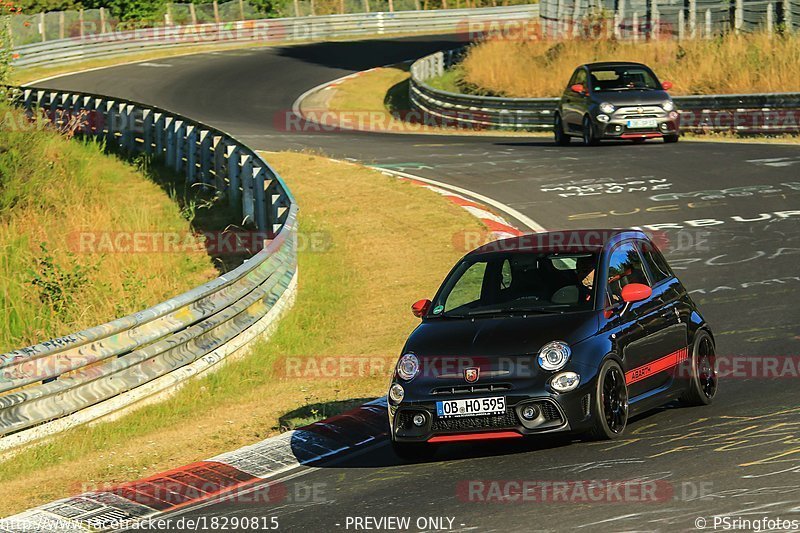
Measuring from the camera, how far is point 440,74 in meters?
43.9

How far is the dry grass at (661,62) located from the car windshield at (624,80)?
15.2 feet

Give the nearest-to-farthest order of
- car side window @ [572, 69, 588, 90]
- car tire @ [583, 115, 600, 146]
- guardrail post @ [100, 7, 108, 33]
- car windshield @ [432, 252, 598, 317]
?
1. car windshield @ [432, 252, 598, 317]
2. car tire @ [583, 115, 600, 146]
3. car side window @ [572, 69, 588, 90]
4. guardrail post @ [100, 7, 108, 33]

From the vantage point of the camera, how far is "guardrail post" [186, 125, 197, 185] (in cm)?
2459

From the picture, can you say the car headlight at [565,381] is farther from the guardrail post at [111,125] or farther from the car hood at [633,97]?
the guardrail post at [111,125]

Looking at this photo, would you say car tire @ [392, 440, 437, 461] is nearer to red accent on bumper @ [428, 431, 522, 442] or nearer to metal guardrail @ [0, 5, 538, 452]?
red accent on bumper @ [428, 431, 522, 442]

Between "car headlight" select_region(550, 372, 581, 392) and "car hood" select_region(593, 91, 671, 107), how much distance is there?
17718 mm

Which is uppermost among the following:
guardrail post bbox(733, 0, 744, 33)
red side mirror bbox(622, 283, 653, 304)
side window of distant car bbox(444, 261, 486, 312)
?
guardrail post bbox(733, 0, 744, 33)

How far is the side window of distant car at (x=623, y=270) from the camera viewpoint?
9.94 metres

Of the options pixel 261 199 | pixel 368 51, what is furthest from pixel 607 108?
pixel 368 51

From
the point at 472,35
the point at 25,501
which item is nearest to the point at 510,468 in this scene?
the point at 25,501

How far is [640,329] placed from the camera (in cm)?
990

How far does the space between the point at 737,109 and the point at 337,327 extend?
1528 centimetres

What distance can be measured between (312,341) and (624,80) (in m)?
14.3

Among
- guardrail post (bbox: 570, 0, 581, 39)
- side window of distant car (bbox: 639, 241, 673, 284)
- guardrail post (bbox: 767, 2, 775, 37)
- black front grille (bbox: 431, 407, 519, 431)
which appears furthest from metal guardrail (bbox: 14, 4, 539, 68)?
black front grille (bbox: 431, 407, 519, 431)
